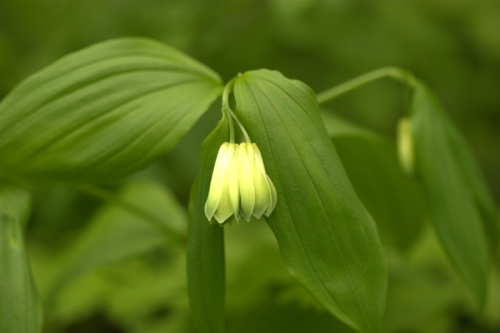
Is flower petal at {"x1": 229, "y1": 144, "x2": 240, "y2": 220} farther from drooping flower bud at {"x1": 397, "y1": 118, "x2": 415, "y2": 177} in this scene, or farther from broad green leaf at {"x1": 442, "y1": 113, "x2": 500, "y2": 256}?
broad green leaf at {"x1": 442, "y1": 113, "x2": 500, "y2": 256}

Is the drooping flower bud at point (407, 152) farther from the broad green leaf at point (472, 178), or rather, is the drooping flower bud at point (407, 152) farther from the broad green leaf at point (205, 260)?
the broad green leaf at point (205, 260)

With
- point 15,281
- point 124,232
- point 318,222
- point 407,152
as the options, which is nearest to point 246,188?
point 318,222

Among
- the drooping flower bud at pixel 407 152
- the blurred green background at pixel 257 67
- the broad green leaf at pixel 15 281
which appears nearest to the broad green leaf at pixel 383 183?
the drooping flower bud at pixel 407 152

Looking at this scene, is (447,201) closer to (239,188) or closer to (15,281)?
(239,188)

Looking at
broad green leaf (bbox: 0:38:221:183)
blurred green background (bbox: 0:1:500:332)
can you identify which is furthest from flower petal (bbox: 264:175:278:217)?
blurred green background (bbox: 0:1:500:332)

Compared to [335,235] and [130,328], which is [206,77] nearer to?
[335,235]
